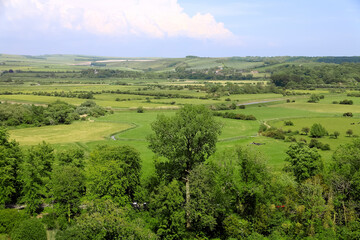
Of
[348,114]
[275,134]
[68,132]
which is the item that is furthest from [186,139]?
[348,114]

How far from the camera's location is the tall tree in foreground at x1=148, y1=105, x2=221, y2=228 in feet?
111

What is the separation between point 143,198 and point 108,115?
80175mm

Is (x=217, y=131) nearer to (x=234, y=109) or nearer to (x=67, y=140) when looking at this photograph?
(x=67, y=140)

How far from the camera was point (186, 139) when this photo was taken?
3419 cm

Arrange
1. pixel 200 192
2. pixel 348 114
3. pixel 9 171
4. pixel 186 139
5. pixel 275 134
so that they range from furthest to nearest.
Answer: pixel 348 114
pixel 275 134
pixel 9 171
pixel 186 139
pixel 200 192

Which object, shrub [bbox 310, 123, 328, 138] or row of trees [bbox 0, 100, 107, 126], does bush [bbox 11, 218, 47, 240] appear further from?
row of trees [bbox 0, 100, 107, 126]

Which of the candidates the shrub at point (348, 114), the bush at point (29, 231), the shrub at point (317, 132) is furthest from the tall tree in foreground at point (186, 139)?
the shrub at point (348, 114)

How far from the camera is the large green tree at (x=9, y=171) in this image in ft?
124

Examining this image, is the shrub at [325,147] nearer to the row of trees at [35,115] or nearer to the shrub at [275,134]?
the shrub at [275,134]

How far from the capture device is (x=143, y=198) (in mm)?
35906

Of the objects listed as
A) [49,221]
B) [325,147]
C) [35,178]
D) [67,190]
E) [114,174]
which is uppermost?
[114,174]

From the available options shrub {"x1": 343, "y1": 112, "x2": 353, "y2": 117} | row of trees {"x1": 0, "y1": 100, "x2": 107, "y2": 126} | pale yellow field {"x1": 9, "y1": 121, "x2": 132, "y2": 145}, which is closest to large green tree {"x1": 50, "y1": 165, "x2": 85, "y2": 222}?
pale yellow field {"x1": 9, "y1": 121, "x2": 132, "y2": 145}

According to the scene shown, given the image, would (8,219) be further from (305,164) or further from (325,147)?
(325,147)

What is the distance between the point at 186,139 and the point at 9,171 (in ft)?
80.8
